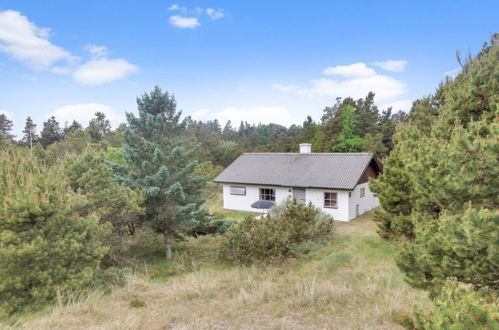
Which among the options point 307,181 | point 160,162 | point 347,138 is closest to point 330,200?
point 307,181

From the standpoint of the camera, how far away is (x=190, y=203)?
47.2ft

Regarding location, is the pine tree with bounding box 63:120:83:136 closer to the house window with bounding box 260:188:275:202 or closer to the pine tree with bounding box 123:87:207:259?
the house window with bounding box 260:188:275:202

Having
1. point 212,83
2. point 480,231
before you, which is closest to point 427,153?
point 480,231

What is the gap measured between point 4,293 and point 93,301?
9.70 feet

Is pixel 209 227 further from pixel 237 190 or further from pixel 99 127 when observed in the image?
pixel 99 127

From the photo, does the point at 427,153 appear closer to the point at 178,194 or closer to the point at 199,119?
the point at 178,194

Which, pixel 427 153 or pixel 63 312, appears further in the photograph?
pixel 63 312

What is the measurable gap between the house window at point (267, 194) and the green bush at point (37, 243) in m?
13.8

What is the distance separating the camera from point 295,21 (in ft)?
50.6

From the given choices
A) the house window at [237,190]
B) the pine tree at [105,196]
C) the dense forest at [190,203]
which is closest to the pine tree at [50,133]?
the house window at [237,190]

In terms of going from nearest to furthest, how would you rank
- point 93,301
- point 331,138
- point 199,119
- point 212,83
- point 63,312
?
1. point 63,312
2. point 93,301
3. point 212,83
4. point 331,138
5. point 199,119

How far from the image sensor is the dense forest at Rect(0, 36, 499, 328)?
14.9ft

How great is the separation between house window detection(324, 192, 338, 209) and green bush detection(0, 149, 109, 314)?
1432 centimetres

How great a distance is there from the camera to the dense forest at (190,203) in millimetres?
4527
